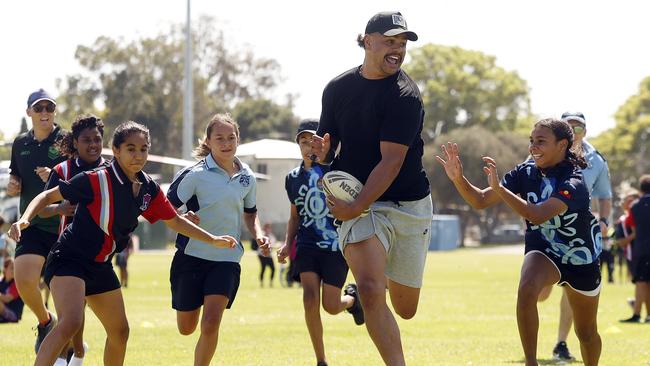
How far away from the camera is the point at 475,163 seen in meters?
88.5

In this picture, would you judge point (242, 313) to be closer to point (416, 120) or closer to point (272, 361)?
point (272, 361)

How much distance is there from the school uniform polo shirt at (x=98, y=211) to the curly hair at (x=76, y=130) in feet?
4.68

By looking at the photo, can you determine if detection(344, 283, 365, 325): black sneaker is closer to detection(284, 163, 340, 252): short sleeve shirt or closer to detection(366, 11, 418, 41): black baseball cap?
detection(284, 163, 340, 252): short sleeve shirt

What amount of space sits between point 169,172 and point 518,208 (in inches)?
Result: 3293

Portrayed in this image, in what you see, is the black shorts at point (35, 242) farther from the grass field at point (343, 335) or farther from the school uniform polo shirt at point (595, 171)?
the school uniform polo shirt at point (595, 171)

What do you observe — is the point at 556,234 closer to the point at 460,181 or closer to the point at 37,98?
the point at 460,181

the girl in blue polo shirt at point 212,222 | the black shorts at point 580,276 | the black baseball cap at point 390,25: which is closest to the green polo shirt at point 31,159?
the girl in blue polo shirt at point 212,222

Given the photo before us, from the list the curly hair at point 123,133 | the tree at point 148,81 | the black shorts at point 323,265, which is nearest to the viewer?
the curly hair at point 123,133

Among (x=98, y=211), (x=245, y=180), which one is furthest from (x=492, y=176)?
(x=98, y=211)

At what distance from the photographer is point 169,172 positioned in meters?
90.6

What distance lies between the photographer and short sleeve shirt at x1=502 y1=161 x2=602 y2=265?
8500mm

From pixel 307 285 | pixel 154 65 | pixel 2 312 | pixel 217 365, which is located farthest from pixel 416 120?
pixel 154 65

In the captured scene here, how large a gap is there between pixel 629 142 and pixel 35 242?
8185 cm

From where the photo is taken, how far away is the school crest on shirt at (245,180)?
30.2 ft
